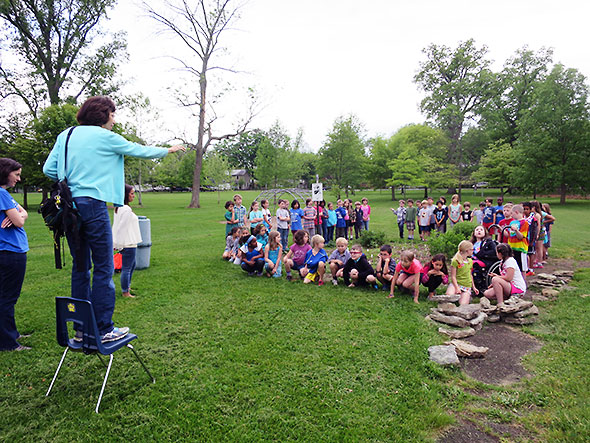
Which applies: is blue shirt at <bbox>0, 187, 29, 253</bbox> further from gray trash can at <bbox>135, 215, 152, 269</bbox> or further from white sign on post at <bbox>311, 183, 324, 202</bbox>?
white sign on post at <bbox>311, 183, 324, 202</bbox>

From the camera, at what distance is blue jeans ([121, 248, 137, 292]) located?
5.38 meters

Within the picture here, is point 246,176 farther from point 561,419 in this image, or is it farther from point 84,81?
point 561,419

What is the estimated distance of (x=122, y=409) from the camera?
108 inches

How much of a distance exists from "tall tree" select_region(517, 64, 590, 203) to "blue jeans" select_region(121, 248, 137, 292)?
1365 inches

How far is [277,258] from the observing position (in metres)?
7.52

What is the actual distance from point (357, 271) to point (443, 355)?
282cm

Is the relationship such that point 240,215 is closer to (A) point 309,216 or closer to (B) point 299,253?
(A) point 309,216

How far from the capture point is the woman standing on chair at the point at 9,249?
3.47 meters

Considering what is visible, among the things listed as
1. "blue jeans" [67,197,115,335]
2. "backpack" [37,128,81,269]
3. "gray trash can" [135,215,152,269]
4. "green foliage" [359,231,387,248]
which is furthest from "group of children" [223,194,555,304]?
"backpack" [37,128,81,269]

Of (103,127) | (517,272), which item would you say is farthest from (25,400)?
(517,272)

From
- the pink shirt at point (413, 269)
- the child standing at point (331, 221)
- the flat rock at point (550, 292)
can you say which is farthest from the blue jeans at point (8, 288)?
the child standing at point (331, 221)

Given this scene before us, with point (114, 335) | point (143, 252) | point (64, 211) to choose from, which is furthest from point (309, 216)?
point (64, 211)

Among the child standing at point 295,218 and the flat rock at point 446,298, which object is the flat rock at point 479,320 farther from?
the child standing at point 295,218

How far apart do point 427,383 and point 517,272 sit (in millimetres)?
3557
